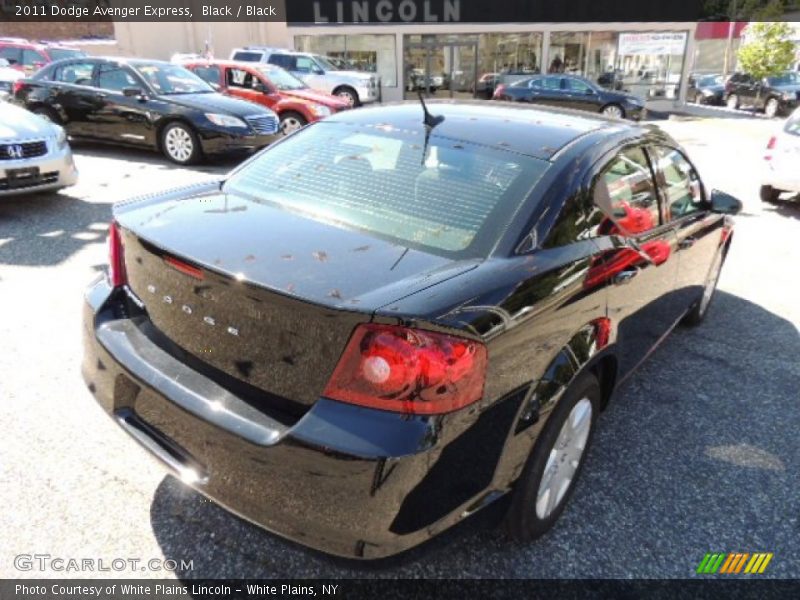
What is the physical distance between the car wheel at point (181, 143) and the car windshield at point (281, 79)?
3.60m

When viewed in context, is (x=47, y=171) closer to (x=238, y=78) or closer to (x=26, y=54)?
(x=238, y=78)

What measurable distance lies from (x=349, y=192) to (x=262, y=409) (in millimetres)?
1041

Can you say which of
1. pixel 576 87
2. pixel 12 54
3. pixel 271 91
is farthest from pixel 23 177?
pixel 576 87

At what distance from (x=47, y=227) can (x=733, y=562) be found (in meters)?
6.29

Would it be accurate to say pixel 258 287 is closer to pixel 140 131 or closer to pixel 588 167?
pixel 588 167

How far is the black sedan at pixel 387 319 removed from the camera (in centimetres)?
171

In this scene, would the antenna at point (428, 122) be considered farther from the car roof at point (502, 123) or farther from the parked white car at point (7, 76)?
the parked white car at point (7, 76)

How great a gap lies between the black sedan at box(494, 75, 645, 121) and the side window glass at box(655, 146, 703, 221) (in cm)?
1495

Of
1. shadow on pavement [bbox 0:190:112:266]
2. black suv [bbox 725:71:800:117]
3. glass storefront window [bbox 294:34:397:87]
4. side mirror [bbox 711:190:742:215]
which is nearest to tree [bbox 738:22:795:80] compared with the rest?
black suv [bbox 725:71:800:117]

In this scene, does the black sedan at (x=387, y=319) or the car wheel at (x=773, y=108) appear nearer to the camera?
the black sedan at (x=387, y=319)

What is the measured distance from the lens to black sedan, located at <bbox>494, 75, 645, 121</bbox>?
17.6 meters

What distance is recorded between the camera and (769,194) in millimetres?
8305
